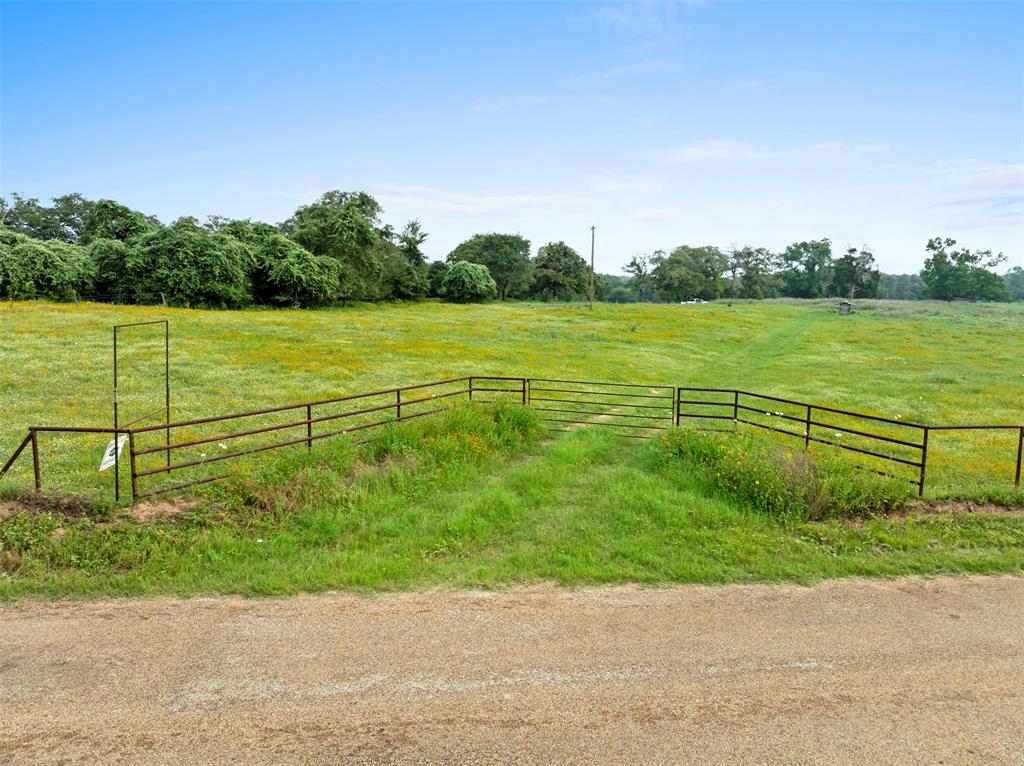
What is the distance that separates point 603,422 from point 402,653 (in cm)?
1191

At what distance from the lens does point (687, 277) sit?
404 feet

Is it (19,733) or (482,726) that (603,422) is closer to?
(482,726)

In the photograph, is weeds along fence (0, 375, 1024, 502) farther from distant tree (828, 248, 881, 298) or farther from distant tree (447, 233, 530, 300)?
distant tree (828, 248, 881, 298)

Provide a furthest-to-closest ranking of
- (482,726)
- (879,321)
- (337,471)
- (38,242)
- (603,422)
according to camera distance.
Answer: (879,321)
(38,242)
(603,422)
(337,471)
(482,726)

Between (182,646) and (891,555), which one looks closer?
(182,646)

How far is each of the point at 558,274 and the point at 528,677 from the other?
322 ft

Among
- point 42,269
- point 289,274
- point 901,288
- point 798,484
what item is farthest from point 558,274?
point 901,288

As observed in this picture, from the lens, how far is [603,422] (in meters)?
17.3

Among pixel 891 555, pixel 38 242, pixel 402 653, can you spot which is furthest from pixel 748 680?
pixel 38 242

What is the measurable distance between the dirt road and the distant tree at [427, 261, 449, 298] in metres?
80.9

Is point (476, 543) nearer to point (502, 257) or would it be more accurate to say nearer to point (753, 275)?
point (502, 257)

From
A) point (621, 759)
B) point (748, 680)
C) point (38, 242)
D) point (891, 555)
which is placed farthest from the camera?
point (38, 242)

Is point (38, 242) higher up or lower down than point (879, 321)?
higher up

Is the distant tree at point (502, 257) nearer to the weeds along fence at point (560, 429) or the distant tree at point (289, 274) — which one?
the distant tree at point (289, 274)
